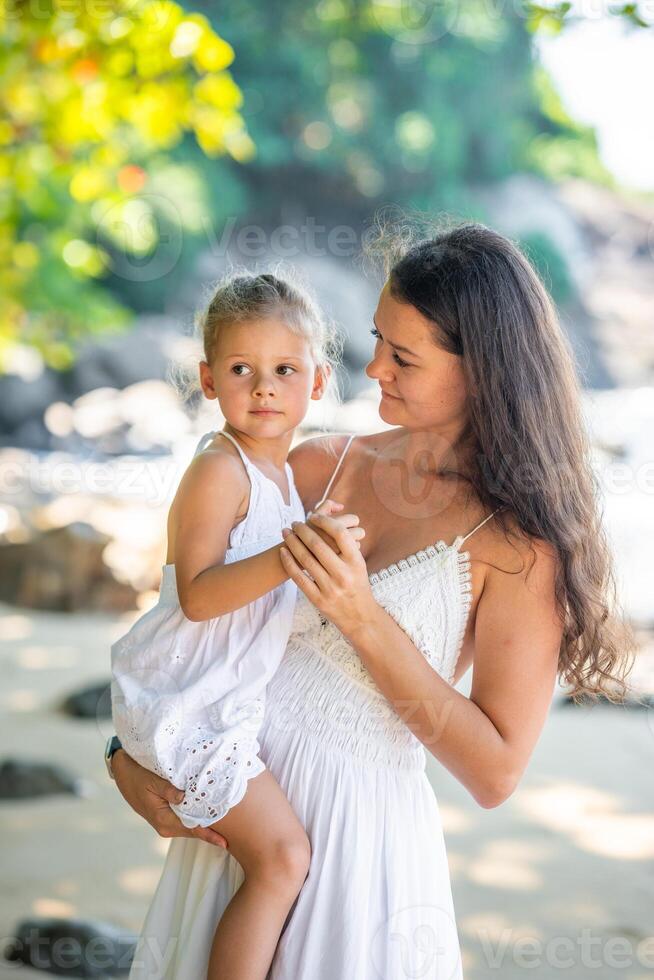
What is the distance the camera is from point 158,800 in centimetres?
168

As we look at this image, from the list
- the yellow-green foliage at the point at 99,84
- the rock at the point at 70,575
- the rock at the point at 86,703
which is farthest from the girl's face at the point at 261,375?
the rock at the point at 70,575

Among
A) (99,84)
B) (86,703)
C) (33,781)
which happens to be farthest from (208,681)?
(86,703)

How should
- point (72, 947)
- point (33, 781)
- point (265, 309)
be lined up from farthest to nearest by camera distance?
point (33, 781) < point (72, 947) < point (265, 309)

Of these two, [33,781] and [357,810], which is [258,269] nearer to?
[357,810]

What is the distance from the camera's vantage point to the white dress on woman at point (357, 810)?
164 cm

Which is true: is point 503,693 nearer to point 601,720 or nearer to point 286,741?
point 286,741

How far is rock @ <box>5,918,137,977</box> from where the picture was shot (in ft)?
9.78

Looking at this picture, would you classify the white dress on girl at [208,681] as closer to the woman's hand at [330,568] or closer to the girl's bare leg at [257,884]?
the girl's bare leg at [257,884]

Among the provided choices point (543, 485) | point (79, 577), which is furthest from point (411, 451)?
point (79, 577)

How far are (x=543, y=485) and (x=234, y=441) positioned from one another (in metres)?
0.49

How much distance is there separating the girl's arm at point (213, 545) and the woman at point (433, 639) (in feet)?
0.34

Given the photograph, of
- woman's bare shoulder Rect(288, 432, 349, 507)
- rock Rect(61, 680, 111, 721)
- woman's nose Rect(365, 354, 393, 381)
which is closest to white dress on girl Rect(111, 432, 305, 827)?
woman's bare shoulder Rect(288, 432, 349, 507)

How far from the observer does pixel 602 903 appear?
3.45 metres

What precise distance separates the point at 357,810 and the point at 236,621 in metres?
0.34
